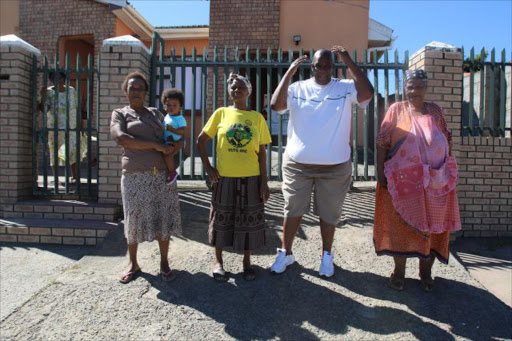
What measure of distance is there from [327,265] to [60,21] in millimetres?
10867

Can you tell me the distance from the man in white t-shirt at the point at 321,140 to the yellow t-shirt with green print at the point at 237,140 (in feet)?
0.84

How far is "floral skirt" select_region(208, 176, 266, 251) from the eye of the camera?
304cm

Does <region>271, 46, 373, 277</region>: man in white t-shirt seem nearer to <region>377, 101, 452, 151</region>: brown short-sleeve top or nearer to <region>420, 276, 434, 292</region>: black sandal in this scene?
<region>377, 101, 452, 151</region>: brown short-sleeve top

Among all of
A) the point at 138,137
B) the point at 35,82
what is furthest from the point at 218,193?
the point at 35,82

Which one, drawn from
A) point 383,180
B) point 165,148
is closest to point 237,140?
point 165,148

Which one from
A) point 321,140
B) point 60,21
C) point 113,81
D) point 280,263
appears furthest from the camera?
point 60,21

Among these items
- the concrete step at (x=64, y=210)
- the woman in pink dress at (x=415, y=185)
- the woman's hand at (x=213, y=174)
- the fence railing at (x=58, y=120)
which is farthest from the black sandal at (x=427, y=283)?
the fence railing at (x=58, y=120)

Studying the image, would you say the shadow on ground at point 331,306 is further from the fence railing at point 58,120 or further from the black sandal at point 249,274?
the fence railing at point 58,120

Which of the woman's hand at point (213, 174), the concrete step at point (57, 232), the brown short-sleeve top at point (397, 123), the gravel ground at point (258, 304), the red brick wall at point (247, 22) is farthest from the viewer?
the red brick wall at point (247, 22)

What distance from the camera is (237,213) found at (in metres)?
3.06

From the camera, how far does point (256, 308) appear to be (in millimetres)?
2777

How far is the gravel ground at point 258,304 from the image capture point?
2.57 m

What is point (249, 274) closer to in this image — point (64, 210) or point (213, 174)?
point (213, 174)

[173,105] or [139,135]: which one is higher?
[173,105]
